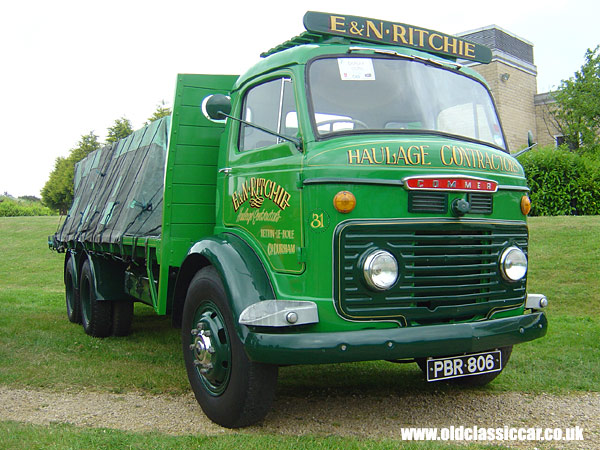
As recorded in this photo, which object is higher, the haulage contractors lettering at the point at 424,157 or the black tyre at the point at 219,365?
the haulage contractors lettering at the point at 424,157

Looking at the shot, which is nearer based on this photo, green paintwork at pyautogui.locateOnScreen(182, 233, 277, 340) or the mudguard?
green paintwork at pyautogui.locateOnScreen(182, 233, 277, 340)

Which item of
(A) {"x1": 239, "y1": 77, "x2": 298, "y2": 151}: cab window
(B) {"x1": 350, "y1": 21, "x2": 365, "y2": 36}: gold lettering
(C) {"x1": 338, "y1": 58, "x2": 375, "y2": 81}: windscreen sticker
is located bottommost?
(A) {"x1": 239, "y1": 77, "x2": 298, "y2": 151}: cab window

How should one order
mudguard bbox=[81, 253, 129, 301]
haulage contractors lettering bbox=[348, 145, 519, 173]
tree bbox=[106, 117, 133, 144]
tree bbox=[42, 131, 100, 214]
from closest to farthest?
haulage contractors lettering bbox=[348, 145, 519, 173] < mudguard bbox=[81, 253, 129, 301] < tree bbox=[106, 117, 133, 144] < tree bbox=[42, 131, 100, 214]

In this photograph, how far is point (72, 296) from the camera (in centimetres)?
883

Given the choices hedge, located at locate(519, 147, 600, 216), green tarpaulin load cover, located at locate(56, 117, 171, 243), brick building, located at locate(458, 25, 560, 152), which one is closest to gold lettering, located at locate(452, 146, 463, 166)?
green tarpaulin load cover, located at locate(56, 117, 171, 243)

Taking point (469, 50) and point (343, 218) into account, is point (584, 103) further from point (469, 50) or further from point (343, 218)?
point (343, 218)

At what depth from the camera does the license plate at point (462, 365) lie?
13.4 feet

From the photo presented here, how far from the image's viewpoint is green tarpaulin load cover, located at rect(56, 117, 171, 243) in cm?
607

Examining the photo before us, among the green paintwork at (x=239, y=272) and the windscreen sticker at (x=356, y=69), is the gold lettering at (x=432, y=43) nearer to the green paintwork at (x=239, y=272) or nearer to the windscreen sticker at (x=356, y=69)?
the windscreen sticker at (x=356, y=69)

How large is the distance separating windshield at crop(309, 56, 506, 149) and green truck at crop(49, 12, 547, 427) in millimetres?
10

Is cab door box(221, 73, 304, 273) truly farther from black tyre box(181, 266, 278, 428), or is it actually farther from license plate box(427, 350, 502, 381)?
license plate box(427, 350, 502, 381)

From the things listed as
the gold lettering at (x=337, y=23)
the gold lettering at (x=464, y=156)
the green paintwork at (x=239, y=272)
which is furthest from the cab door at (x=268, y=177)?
the gold lettering at (x=464, y=156)

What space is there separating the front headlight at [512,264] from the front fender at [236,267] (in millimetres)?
1624

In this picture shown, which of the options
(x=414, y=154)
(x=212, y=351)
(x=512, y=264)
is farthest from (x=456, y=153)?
(x=212, y=351)
